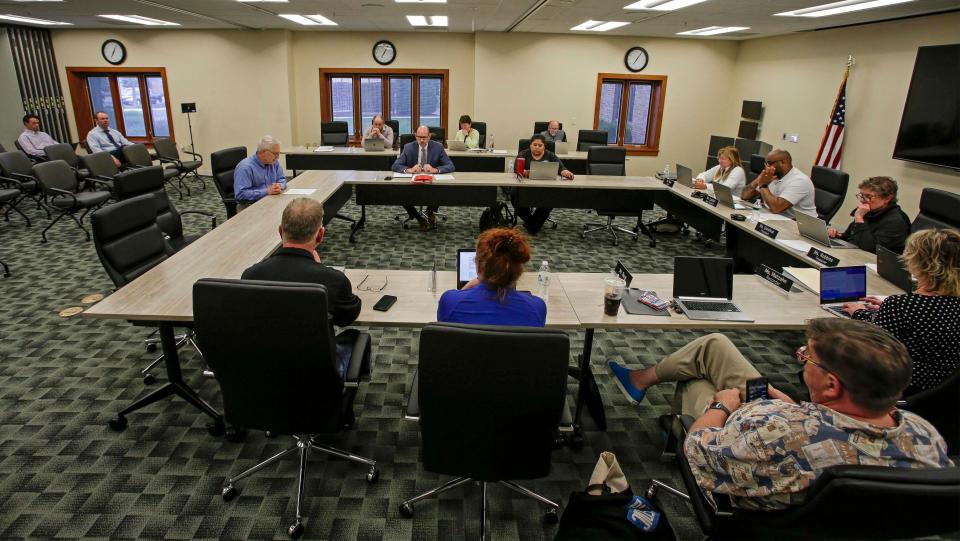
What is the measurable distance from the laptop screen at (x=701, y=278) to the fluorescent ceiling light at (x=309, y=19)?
7.03 m

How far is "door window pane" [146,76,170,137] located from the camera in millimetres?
10203

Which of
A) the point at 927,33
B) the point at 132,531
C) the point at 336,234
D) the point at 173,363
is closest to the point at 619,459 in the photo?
the point at 132,531

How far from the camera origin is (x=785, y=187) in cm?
487

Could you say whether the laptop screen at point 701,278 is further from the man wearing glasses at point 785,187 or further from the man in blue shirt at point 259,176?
the man in blue shirt at point 259,176

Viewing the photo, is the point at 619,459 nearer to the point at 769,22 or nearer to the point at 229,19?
the point at 769,22

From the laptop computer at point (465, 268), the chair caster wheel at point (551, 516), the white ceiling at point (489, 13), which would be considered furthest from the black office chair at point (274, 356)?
the white ceiling at point (489, 13)

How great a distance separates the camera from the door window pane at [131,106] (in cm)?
1024

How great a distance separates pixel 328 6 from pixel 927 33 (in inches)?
288

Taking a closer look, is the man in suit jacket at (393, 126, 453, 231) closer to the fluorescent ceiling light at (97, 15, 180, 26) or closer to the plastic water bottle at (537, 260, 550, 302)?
the plastic water bottle at (537, 260, 550, 302)

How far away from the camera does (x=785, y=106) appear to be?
877 cm

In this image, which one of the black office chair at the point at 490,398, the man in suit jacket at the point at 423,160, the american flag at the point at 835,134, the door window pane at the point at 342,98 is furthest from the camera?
the door window pane at the point at 342,98

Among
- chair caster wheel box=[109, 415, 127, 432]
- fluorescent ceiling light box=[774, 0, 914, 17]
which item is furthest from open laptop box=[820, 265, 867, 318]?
fluorescent ceiling light box=[774, 0, 914, 17]

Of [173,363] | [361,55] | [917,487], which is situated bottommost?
[173,363]

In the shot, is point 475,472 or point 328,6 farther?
point 328,6
